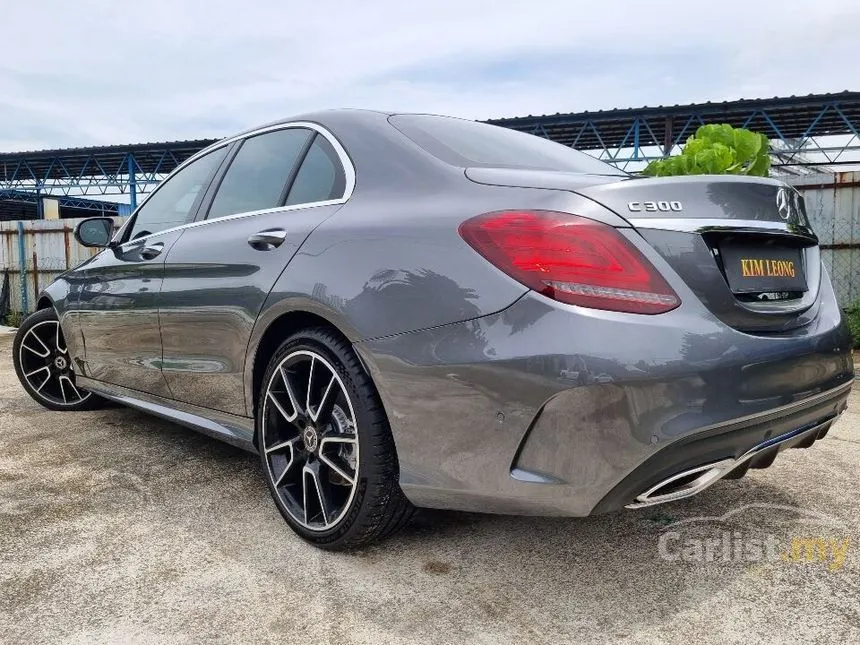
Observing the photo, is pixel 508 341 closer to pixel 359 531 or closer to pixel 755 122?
pixel 359 531

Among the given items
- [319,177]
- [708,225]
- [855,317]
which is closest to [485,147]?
[319,177]

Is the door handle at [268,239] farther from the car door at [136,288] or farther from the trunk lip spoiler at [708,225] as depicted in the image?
the trunk lip spoiler at [708,225]

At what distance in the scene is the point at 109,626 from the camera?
168 cm

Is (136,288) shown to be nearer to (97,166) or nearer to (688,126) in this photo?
(688,126)

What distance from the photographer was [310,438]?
2.13 m

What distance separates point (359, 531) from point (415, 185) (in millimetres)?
998

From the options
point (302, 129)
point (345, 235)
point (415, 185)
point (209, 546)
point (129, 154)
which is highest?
point (129, 154)

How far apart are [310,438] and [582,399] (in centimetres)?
97

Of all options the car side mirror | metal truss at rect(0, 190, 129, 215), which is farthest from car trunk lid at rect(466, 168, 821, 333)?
metal truss at rect(0, 190, 129, 215)

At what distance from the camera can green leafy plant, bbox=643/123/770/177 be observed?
643 centimetres

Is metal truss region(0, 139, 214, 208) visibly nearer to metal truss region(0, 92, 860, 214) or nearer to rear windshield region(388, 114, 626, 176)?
metal truss region(0, 92, 860, 214)

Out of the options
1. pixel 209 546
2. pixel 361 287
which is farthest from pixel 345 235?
pixel 209 546

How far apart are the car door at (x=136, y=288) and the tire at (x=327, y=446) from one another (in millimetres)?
866

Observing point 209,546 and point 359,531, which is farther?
point 209,546
